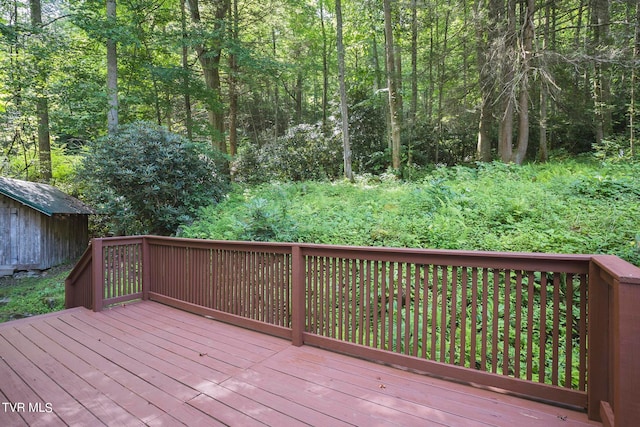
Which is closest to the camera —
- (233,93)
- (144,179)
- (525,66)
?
(144,179)

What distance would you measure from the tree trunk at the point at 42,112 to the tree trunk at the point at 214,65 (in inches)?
174

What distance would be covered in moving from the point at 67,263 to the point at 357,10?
→ 14.3 meters

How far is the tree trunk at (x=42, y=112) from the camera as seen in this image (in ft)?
30.3

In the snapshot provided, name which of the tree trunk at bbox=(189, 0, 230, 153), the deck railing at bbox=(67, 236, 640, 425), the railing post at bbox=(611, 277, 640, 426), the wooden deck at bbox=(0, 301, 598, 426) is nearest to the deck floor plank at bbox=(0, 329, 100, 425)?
the wooden deck at bbox=(0, 301, 598, 426)

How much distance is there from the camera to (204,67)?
458 inches

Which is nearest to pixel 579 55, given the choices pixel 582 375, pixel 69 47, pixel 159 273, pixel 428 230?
pixel 428 230

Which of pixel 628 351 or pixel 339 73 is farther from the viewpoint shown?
pixel 339 73

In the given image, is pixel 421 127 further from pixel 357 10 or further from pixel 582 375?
pixel 582 375

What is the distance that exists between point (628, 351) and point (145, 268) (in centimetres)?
523

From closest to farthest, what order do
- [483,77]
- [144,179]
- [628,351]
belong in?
[628,351], [144,179], [483,77]

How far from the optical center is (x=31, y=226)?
10.7 meters

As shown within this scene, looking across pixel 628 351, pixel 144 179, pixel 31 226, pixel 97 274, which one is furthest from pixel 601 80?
pixel 31 226

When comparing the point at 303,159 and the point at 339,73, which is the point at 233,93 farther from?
the point at 339,73

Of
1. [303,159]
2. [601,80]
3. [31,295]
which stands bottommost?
[31,295]
